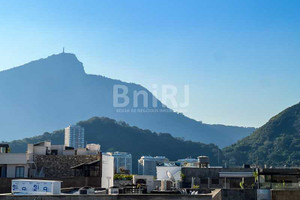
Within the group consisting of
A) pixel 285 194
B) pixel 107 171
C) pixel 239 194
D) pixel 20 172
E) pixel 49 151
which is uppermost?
pixel 49 151

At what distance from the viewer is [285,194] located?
89.8 feet

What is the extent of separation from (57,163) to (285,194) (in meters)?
41.2

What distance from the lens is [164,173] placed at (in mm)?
81750

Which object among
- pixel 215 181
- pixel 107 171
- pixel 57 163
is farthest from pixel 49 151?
pixel 215 181

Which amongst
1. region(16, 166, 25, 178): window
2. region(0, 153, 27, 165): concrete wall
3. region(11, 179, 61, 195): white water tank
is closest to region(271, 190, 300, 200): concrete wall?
region(11, 179, 61, 195): white water tank

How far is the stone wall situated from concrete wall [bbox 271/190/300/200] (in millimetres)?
36882

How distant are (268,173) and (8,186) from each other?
93.8 feet

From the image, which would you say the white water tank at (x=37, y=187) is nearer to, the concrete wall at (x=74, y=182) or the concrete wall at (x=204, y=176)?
the concrete wall at (x=74, y=182)

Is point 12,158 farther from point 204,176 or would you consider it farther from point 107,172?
point 204,176

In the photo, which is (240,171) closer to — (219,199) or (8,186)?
(8,186)

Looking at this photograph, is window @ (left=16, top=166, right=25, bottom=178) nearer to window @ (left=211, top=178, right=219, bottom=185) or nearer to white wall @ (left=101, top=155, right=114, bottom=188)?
white wall @ (left=101, top=155, right=114, bottom=188)


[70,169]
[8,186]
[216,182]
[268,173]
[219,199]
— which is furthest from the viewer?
[216,182]

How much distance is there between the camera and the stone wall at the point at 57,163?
2453 inches

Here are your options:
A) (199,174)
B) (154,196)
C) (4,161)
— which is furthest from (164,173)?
(154,196)
